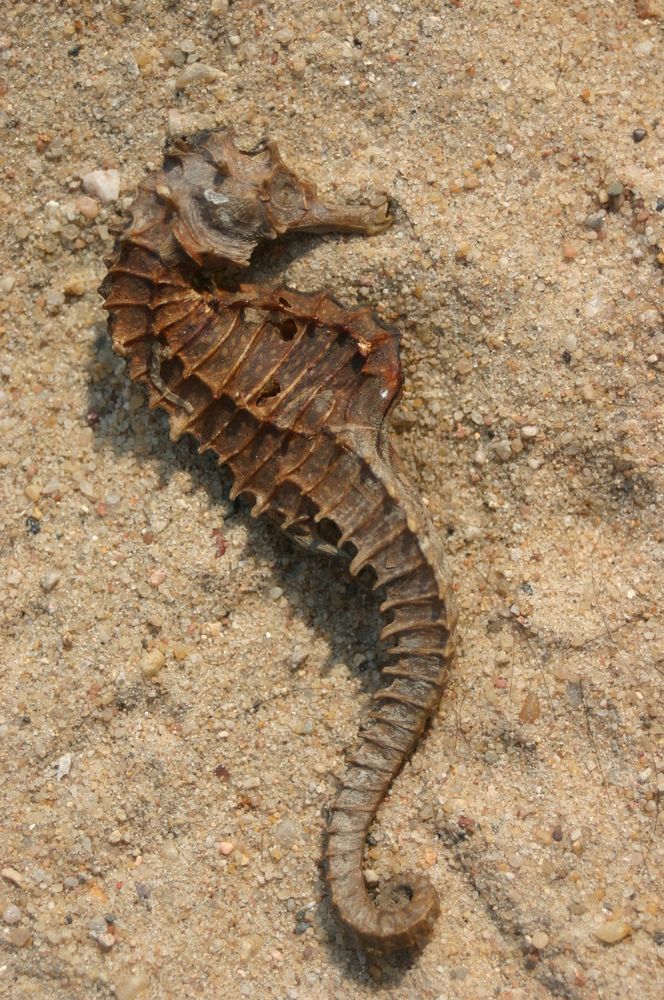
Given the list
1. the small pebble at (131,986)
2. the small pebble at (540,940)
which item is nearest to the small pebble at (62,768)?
the small pebble at (131,986)

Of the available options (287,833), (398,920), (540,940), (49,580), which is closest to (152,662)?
(49,580)

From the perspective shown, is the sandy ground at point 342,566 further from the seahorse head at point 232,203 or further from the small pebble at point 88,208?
the seahorse head at point 232,203

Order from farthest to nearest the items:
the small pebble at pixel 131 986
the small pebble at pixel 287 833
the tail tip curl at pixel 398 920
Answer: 1. the small pebble at pixel 287 833
2. the small pebble at pixel 131 986
3. the tail tip curl at pixel 398 920

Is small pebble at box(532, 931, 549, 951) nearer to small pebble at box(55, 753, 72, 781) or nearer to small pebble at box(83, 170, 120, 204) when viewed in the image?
small pebble at box(55, 753, 72, 781)

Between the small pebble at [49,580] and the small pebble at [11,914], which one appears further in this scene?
the small pebble at [49,580]

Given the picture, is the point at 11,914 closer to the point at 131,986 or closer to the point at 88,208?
the point at 131,986

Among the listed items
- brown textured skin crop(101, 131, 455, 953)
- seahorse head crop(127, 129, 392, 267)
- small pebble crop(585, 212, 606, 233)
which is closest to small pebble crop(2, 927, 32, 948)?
brown textured skin crop(101, 131, 455, 953)

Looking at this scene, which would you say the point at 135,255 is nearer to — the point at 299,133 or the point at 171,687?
the point at 299,133

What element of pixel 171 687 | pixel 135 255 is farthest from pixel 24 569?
pixel 135 255
